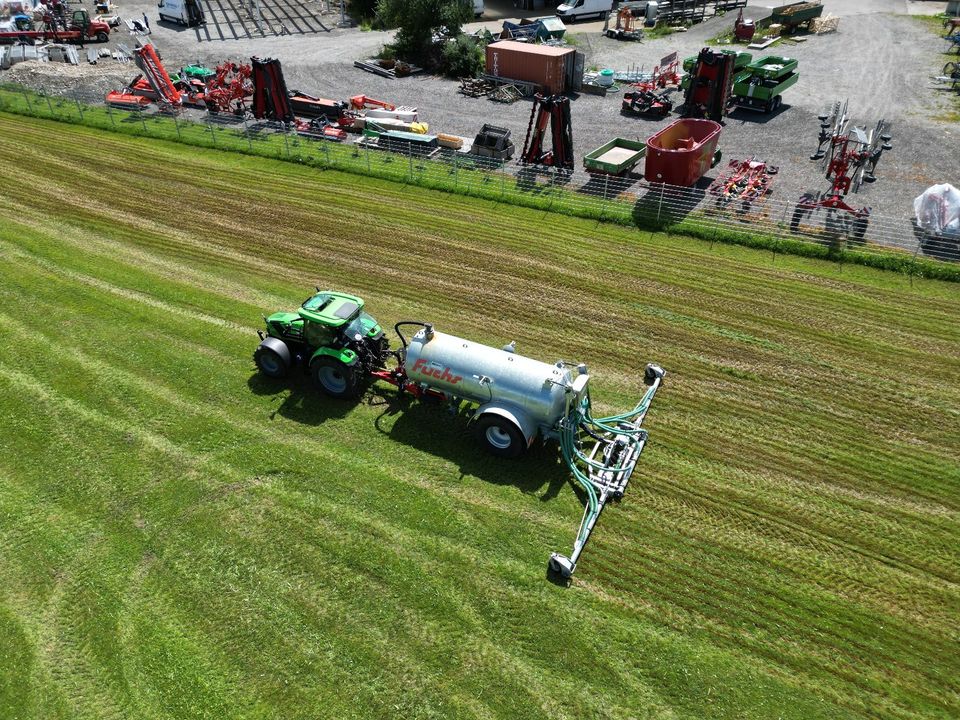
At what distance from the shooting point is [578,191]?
2541cm

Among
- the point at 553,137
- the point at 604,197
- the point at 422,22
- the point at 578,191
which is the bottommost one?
the point at 578,191

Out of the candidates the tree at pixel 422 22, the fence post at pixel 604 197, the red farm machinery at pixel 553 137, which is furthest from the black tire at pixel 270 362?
the tree at pixel 422 22

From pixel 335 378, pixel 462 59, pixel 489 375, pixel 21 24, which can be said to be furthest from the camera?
pixel 21 24

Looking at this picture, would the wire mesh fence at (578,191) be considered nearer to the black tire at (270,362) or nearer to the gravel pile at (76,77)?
the gravel pile at (76,77)

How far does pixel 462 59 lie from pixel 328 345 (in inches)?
1179

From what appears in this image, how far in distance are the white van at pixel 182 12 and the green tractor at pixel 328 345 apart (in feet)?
143

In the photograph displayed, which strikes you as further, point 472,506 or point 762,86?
point 762,86

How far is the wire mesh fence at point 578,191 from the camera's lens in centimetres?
2125

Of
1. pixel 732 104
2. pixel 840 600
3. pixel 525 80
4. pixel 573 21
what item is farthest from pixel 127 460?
pixel 573 21

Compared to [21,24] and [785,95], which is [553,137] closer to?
→ [785,95]

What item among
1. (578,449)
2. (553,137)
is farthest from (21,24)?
(578,449)

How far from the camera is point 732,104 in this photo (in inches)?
1336

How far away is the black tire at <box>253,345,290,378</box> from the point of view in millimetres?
14898

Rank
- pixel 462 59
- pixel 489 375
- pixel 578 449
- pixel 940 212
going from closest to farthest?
pixel 489 375, pixel 578 449, pixel 940 212, pixel 462 59
